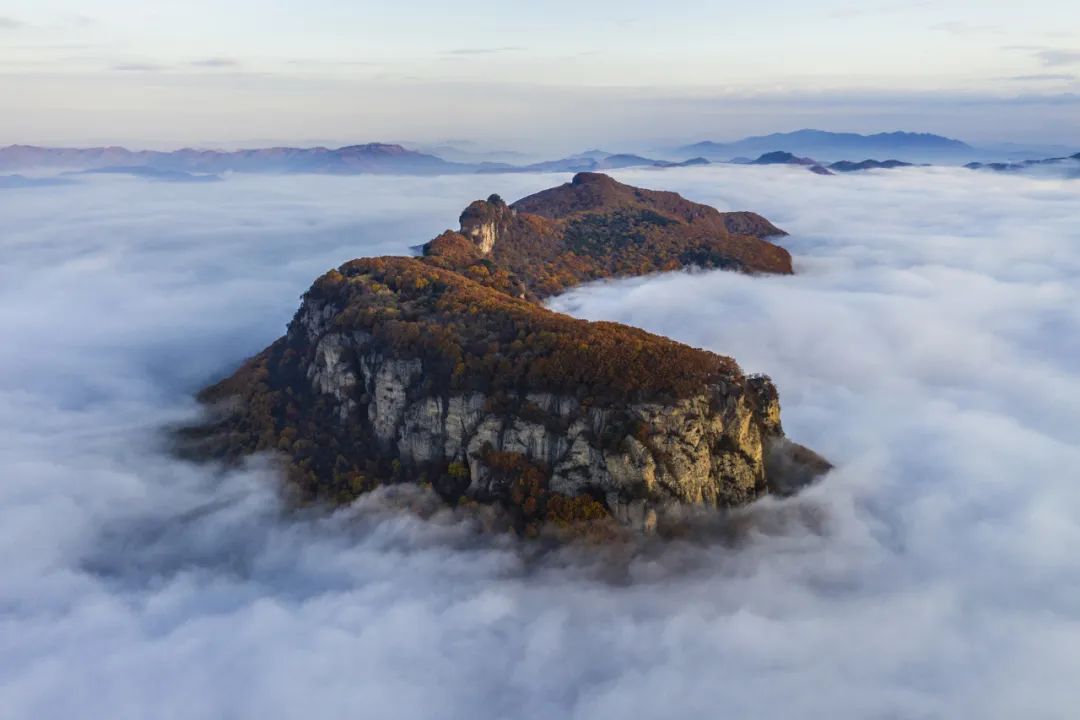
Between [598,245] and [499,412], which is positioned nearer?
[499,412]

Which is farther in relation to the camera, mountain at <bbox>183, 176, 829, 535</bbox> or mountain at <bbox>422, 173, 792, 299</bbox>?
mountain at <bbox>422, 173, 792, 299</bbox>

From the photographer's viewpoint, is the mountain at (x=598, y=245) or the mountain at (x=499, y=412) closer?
the mountain at (x=499, y=412)

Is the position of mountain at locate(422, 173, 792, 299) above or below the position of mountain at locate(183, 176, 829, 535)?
above

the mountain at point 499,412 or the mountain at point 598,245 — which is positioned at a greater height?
the mountain at point 598,245

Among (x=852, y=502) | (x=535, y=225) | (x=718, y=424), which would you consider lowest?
(x=852, y=502)

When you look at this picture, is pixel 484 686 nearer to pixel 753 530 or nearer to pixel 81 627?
pixel 753 530

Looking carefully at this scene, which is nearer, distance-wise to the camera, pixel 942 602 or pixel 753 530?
pixel 942 602

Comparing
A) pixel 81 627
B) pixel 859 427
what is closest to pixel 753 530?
pixel 859 427

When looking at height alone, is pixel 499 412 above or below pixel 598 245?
below
